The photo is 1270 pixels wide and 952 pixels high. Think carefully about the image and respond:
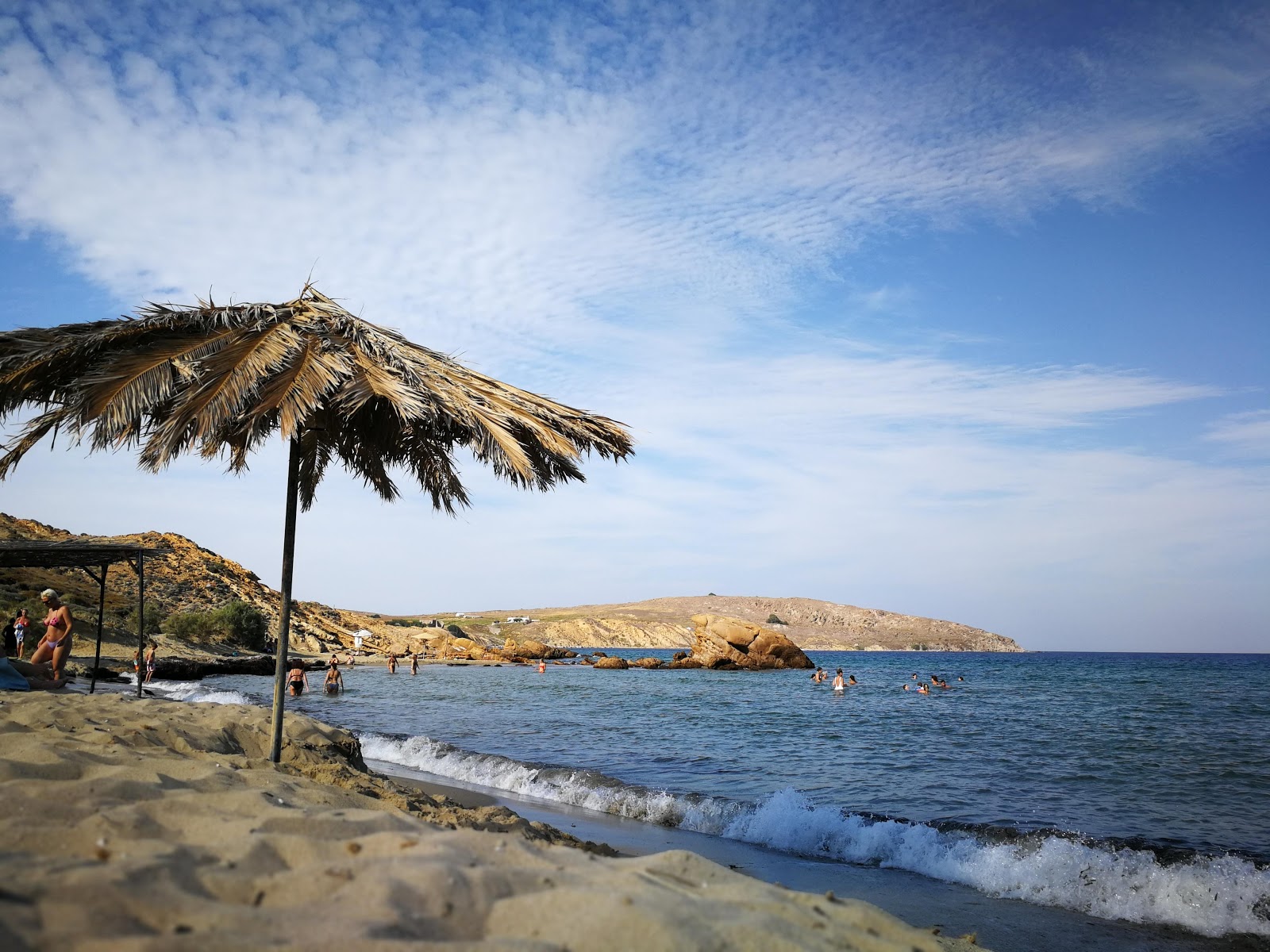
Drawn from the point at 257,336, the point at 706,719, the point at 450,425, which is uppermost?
the point at 257,336

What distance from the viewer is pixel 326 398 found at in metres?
6.09

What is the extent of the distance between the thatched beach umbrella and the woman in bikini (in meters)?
5.56

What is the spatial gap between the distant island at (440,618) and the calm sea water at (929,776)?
10.2 metres

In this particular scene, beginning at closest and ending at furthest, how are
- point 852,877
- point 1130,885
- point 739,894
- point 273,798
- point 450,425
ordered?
point 739,894 → point 273,798 → point 450,425 → point 1130,885 → point 852,877

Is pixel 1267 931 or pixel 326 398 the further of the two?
pixel 1267 931

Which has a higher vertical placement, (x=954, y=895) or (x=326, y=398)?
(x=326, y=398)

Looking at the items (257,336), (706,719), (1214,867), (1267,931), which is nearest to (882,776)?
(1214,867)

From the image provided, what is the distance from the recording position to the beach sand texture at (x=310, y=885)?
95.6 inches

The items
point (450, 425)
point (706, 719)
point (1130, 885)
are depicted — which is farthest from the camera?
point (706, 719)

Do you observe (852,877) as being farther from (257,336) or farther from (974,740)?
(974,740)

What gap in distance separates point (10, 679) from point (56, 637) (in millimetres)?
2203

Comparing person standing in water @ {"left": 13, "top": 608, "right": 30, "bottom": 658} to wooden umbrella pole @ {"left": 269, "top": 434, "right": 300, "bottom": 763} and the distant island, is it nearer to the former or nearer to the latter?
the distant island

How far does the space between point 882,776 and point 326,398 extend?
11858 mm

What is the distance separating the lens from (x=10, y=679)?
333 inches
